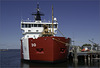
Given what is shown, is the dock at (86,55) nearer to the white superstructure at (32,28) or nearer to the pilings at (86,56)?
the pilings at (86,56)

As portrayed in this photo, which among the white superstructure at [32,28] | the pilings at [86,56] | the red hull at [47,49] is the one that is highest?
the white superstructure at [32,28]

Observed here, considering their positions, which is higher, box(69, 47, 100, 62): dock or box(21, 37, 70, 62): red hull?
box(21, 37, 70, 62): red hull

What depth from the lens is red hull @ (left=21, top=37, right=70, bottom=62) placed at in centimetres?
2038

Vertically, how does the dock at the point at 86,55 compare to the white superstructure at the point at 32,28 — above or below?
below

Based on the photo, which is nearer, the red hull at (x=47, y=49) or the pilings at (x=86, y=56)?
the red hull at (x=47, y=49)

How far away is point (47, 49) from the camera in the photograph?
20516mm

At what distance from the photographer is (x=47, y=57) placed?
68.1ft

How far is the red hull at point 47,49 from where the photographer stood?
2038 cm

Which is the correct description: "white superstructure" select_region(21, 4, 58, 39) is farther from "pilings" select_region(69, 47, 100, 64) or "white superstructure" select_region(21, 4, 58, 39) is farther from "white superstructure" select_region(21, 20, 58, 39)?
"pilings" select_region(69, 47, 100, 64)

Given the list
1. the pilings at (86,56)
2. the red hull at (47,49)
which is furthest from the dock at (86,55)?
the red hull at (47,49)

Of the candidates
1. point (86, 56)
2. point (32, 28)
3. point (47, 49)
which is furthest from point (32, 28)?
point (86, 56)

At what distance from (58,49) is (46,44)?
1.99 meters

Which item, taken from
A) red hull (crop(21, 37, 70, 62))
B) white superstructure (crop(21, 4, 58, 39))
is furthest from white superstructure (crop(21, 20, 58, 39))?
red hull (crop(21, 37, 70, 62))

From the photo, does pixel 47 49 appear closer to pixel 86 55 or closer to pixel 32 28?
pixel 32 28
